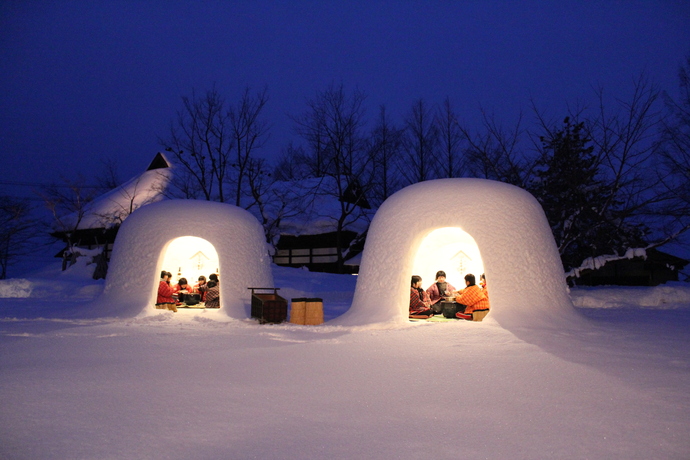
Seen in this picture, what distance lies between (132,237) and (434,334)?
7.64 metres

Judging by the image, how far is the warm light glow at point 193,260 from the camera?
15.1 m

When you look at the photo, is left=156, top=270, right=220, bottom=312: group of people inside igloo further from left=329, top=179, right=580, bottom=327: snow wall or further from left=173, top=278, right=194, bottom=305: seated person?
left=329, top=179, right=580, bottom=327: snow wall

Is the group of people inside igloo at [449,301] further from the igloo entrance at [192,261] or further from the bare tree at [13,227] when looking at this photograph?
the bare tree at [13,227]

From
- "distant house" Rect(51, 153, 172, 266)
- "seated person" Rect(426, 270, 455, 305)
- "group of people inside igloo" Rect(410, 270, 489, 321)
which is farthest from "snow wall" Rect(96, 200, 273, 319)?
"distant house" Rect(51, 153, 172, 266)

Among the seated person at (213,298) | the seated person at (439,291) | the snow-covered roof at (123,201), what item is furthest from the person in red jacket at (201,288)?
the snow-covered roof at (123,201)

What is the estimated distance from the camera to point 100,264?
2225 cm

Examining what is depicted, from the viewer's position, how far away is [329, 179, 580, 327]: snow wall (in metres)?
8.45

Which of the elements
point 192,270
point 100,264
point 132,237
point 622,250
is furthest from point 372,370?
point 100,264

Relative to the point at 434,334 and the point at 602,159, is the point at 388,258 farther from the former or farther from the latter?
the point at 602,159

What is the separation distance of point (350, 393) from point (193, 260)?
38.5ft

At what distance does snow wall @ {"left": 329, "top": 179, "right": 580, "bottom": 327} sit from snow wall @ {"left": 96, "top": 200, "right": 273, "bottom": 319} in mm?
3150

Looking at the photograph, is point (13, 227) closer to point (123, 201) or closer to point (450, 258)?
point (123, 201)

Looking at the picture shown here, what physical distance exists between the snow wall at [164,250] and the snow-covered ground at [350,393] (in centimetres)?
247

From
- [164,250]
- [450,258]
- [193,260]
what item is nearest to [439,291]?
[450,258]
